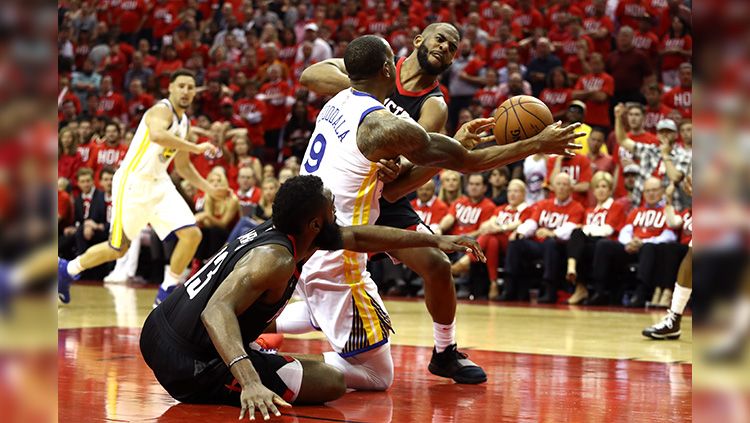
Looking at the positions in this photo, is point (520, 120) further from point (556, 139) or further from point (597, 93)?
point (597, 93)

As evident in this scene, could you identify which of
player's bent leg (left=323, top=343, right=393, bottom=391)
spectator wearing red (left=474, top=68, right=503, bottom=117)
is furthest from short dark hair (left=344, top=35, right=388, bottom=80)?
spectator wearing red (left=474, top=68, right=503, bottom=117)

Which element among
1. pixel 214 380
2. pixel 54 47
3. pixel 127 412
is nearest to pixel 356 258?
pixel 214 380

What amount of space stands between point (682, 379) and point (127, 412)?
2707 millimetres

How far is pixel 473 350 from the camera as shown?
576cm

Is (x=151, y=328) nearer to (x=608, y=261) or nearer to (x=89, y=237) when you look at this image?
(x=608, y=261)

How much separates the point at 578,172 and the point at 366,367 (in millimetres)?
6358

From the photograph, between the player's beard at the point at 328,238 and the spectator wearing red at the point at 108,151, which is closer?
the player's beard at the point at 328,238

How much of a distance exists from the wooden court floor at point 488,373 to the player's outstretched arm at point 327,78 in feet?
4.89

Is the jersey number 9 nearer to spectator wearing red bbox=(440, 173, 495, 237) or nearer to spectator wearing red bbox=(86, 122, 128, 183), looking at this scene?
spectator wearing red bbox=(440, 173, 495, 237)

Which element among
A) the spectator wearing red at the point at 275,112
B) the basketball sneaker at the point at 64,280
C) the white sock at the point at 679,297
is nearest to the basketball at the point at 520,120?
the white sock at the point at 679,297

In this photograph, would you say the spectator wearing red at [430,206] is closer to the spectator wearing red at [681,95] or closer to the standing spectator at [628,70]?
the standing spectator at [628,70]

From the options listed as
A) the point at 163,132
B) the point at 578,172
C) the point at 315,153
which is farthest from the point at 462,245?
the point at 578,172

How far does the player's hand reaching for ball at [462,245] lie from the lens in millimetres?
3428

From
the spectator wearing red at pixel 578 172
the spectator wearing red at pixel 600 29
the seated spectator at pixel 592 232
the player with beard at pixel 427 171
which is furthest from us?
the spectator wearing red at pixel 600 29
